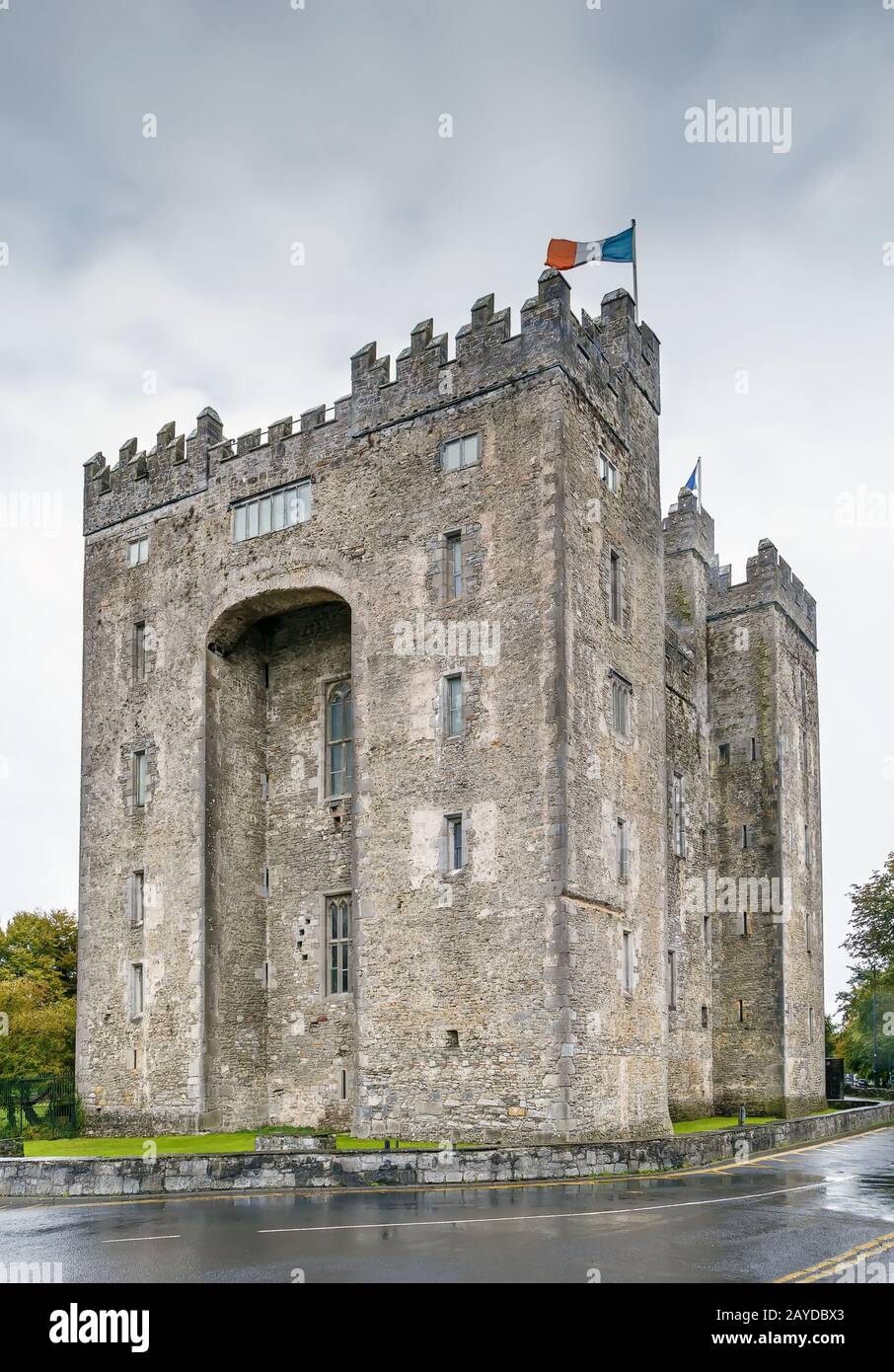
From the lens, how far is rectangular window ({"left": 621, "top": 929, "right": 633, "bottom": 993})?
2692 centimetres

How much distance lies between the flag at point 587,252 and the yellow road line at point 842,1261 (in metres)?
21.0

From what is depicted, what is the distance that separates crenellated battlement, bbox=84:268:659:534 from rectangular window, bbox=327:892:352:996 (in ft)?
34.8

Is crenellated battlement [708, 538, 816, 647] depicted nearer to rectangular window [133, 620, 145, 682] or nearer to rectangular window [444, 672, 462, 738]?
rectangular window [444, 672, 462, 738]

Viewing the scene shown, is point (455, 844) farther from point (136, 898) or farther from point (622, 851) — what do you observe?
point (136, 898)

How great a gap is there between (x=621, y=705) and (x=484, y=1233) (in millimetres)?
15639

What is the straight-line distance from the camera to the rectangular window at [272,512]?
30544mm

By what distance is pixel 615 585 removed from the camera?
2906 centimetres

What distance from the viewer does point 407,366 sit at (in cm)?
2916

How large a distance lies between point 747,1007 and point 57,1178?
75.8 ft

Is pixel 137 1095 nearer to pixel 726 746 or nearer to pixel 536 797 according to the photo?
pixel 536 797

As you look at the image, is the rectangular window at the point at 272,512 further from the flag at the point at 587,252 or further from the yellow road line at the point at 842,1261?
the yellow road line at the point at 842,1261

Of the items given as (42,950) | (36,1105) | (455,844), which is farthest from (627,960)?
(42,950)

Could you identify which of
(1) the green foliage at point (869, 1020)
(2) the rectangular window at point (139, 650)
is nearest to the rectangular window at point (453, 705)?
(2) the rectangular window at point (139, 650)

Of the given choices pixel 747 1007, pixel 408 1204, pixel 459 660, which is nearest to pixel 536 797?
pixel 459 660
